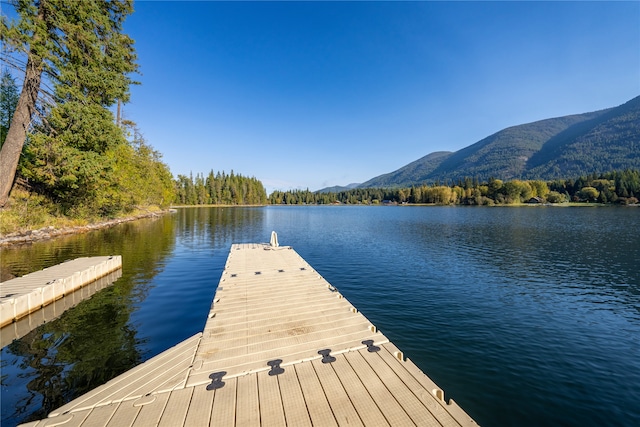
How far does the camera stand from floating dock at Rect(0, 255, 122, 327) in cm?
1003

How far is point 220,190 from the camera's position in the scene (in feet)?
490

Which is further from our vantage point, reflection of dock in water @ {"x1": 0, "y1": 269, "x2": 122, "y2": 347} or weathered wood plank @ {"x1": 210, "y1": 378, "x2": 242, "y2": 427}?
reflection of dock in water @ {"x1": 0, "y1": 269, "x2": 122, "y2": 347}

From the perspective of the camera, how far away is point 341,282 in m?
16.9

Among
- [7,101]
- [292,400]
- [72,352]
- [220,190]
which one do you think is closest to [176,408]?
[292,400]

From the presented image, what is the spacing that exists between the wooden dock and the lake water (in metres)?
2.39

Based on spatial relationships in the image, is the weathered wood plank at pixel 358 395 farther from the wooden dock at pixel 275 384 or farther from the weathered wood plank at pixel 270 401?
the weathered wood plank at pixel 270 401

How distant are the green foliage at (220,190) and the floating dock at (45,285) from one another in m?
125

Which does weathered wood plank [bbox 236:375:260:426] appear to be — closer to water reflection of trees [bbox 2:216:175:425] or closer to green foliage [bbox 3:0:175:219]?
water reflection of trees [bbox 2:216:175:425]

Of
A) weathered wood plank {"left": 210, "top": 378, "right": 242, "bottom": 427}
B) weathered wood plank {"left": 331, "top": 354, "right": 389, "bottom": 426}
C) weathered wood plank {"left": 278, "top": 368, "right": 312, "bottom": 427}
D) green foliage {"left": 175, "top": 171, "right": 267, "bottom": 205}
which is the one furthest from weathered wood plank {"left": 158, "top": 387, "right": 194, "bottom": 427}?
green foliage {"left": 175, "top": 171, "right": 267, "bottom": 205}

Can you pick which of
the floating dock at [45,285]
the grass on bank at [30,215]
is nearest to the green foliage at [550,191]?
the grass on bank at [30,215]

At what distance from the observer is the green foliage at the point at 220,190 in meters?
134

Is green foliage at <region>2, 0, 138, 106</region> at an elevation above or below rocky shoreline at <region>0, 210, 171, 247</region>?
above

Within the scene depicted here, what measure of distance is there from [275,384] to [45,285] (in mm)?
13314

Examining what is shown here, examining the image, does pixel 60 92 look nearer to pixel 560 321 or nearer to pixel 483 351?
pixel 483 351
